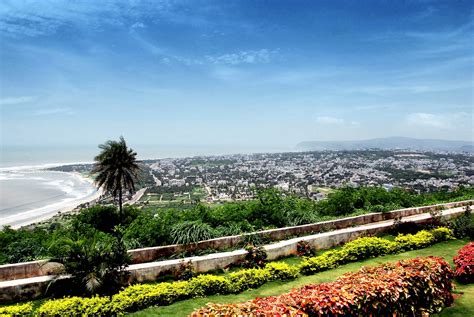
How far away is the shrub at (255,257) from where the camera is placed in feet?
32.3

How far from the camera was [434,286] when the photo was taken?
6.80m

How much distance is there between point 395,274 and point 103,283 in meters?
6.37

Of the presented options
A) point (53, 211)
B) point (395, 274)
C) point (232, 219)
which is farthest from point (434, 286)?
point (53, 211)

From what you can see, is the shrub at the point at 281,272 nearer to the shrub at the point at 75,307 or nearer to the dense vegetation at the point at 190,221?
the dense vegetation at the point at 190,221

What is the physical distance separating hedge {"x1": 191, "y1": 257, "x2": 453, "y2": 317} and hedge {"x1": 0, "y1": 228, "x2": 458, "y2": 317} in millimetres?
2623

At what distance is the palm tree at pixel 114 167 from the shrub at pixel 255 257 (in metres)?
10.0

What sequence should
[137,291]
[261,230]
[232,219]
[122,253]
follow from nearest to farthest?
1. [137,291]
2. [122,253]
3. [261,230]
4. [232,219]

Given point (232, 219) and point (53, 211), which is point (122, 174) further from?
point (53, 211)

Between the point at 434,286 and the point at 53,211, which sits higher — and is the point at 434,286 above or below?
above

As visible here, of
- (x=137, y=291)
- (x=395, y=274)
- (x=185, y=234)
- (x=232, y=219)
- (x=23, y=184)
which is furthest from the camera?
(x=23, y=184)

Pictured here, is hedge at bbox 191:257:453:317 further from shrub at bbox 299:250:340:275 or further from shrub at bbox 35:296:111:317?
shrub at bbox 35:296:111:317

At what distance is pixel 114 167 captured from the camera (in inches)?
709

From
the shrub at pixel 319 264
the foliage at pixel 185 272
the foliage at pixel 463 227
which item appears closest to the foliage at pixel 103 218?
the foliage at pixel 185 272

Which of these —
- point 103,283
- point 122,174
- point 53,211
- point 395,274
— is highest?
point 122,174
